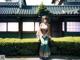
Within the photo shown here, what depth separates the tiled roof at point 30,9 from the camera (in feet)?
113

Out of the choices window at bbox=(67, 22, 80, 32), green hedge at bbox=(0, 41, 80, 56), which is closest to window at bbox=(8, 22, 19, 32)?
window at bbox=(67, 22, 80, 32)

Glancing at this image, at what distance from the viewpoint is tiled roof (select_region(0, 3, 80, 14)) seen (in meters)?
34.4

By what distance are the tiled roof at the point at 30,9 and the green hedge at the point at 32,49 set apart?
1223cm

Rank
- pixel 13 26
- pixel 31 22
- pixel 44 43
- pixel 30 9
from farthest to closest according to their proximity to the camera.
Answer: pixel 30 9, pixel 31 22, pixel 13 26, pixel 44 43

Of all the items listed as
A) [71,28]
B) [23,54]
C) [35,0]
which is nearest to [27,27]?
[71,28]

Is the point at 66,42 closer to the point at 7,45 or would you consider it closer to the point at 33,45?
the point at 33,45

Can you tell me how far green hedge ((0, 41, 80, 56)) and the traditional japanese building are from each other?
36.4 ft

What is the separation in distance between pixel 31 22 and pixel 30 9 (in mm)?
1798

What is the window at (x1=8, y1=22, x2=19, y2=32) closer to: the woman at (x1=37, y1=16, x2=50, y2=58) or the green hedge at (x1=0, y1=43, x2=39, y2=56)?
the green hedge at (x1=0, y1=43, x2=39, y2=56)

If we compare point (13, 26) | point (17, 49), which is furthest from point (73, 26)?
point (17, 49)

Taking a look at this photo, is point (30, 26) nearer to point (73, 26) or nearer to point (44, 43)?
point (73, 26)

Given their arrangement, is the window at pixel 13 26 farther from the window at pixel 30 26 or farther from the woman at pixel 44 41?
the woman at pixel 44 41

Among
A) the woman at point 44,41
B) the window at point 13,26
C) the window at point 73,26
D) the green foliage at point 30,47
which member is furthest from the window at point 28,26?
the woman at point 44,41

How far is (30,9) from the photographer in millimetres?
35625
